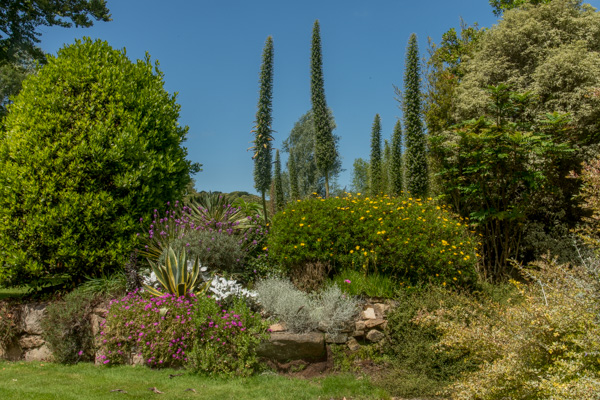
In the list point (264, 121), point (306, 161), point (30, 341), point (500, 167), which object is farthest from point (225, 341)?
point (306, 161)

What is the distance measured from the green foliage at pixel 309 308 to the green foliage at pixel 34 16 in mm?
12377

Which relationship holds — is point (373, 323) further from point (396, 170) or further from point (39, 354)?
point (396, 170)

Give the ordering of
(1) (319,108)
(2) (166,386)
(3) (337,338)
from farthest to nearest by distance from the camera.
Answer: (1) (319,108) < (3) (337,338) < (2) (166,386)

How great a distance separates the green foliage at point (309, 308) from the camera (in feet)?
18.2

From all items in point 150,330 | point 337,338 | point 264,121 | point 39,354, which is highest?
point 264,121

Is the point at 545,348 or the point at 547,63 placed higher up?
the point at 547,63

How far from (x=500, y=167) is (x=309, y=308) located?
21.3ft

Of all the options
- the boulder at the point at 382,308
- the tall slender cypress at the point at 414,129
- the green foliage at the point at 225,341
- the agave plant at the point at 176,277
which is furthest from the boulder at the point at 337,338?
the tall slender cypress at the point at 414,129

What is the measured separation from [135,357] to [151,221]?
252 centimetres

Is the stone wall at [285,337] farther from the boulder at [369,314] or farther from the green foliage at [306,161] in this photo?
the green foliage at [306,161]

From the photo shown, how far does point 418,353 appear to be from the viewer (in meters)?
5.12

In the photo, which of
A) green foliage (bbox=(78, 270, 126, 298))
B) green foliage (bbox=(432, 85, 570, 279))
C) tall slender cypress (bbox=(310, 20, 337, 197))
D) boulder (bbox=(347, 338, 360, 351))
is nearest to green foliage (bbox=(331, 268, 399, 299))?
boulder (bbox=(347, 338, 360, 351))

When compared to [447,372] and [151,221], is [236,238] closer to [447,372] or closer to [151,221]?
[151,221]

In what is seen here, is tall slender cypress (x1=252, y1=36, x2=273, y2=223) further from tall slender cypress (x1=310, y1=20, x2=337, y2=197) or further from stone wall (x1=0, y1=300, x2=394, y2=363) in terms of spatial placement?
stone wall (x1=0, y1=300, x2=394, y2=363)
